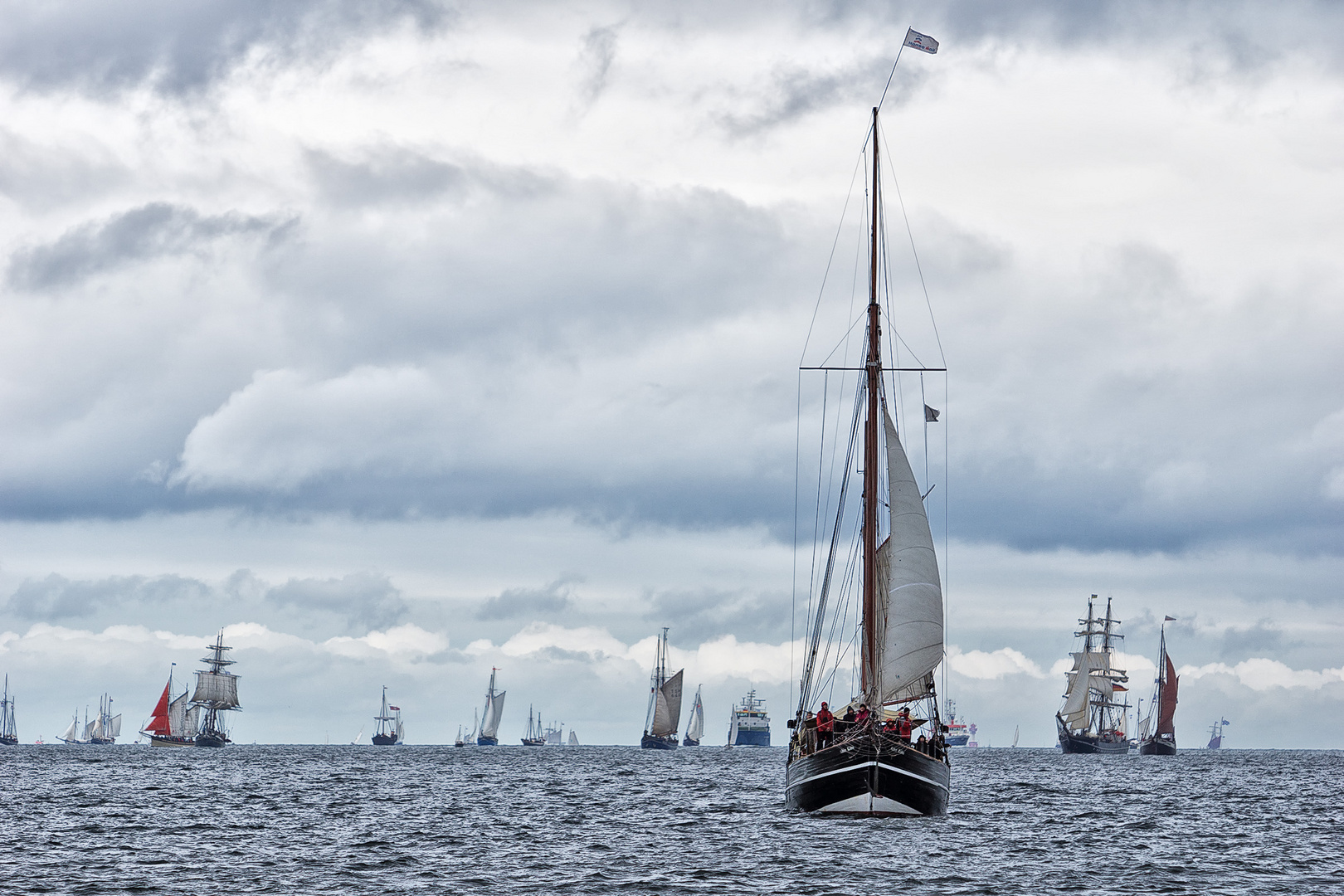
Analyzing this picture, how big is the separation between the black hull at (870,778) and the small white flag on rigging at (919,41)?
26.2m

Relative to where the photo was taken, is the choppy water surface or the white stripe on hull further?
the white stripe on hull

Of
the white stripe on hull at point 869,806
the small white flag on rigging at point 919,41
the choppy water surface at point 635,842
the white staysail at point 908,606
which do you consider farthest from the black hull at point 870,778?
the small white flag on rigging at point 919,41

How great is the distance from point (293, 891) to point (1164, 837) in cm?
3528

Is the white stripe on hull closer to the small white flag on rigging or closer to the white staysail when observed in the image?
the white staysail

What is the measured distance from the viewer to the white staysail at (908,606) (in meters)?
55.9

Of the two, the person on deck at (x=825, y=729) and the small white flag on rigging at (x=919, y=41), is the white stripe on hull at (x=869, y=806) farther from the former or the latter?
the small white flag on rigging at (x=919, y=41)

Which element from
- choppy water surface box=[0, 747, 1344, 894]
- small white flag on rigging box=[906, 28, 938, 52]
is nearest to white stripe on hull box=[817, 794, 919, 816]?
choppy water surface box=[0, 747, 1344, 894]

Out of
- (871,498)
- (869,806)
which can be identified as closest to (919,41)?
(871,498)

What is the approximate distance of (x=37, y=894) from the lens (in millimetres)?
37219

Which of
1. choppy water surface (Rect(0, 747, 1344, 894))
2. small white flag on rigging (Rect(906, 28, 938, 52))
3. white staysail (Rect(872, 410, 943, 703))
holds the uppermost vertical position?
small white flag on rigging (Rect(906, 28, 938, 52))

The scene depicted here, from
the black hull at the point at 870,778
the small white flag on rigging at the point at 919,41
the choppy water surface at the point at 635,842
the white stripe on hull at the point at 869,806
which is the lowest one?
the choppy water surface at the point at 635,842

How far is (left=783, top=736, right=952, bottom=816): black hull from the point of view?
52156 millimetres

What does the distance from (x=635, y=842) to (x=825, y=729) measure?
7984mm

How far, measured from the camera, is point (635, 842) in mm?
53031
